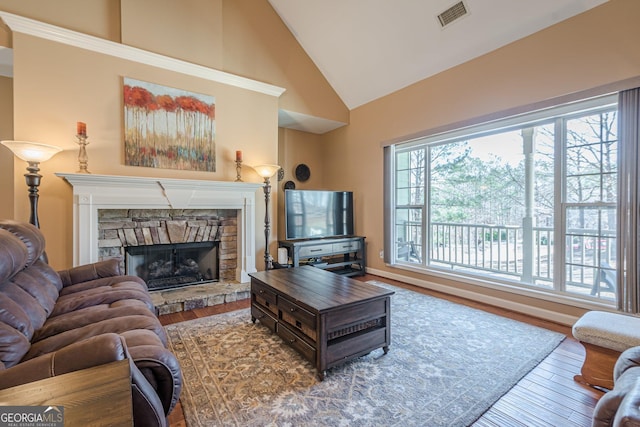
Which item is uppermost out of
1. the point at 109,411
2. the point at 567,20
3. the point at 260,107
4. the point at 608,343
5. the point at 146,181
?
the point at 567,20

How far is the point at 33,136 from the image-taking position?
2.83 metres

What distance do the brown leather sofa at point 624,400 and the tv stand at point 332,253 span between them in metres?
3.33

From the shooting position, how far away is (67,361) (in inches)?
38.9

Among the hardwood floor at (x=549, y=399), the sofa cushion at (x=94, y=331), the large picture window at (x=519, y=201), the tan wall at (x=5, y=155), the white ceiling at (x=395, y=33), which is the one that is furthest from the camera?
the tan wall at (x=5, y=155)

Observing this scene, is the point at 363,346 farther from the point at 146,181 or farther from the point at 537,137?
the point at 537,137

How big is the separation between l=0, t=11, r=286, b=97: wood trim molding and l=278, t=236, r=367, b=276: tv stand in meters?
2.38

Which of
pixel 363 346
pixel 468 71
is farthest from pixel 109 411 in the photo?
pixel 468 71

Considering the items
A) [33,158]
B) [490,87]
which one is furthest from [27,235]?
[490,87]

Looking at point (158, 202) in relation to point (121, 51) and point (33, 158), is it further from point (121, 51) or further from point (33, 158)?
point (121, 51)

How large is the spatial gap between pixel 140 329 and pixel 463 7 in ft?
13.5

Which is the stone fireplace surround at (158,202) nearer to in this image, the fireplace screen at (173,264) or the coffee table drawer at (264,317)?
the fireplace screen at (173,264)

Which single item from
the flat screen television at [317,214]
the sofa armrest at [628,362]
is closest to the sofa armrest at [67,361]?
the sofa armrest at [628,362]

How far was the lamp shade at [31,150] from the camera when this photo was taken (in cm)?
250

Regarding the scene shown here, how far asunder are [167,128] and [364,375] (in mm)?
3449
